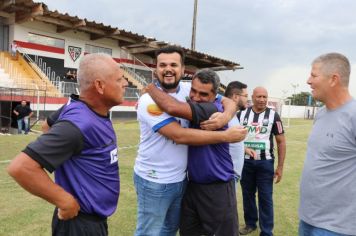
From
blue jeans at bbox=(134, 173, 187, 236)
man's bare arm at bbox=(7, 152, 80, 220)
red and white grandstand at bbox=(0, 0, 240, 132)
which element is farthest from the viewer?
red and white grandstand at bbox=(0, 0, 240, 132)

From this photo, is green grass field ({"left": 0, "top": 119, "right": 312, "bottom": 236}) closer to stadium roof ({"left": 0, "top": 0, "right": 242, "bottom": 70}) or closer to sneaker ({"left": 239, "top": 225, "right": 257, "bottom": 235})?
sneaker ({"left": 239, "top": 225, "right": 257, "bottom": 235})

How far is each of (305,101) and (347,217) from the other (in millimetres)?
57141

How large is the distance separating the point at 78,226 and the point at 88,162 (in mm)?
368

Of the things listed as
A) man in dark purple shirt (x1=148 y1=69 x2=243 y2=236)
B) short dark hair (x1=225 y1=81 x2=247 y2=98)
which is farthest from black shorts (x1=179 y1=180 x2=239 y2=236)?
A: short dark hair (x1=225 y1=81 x2=247 y2=98)

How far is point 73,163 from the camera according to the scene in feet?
Answer: 6.66

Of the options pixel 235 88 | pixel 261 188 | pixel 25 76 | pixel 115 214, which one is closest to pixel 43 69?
pixel 25 76

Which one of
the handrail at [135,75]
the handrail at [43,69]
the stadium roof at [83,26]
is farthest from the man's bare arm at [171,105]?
the handrail at [135,75]

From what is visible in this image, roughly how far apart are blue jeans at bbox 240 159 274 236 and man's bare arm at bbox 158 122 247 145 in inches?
83.9

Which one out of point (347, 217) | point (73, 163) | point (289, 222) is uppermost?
point (73, 163)

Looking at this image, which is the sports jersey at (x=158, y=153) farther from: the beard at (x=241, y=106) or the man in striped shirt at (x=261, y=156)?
the man in striped shirt at (x=261, y=156)

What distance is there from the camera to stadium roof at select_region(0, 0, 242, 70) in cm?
2173

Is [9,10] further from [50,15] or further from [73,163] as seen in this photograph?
[73,163]

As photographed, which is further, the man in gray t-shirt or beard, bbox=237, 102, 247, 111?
beard, bbox=237, 102, 247, 111

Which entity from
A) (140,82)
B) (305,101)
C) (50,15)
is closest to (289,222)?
(50,15)
